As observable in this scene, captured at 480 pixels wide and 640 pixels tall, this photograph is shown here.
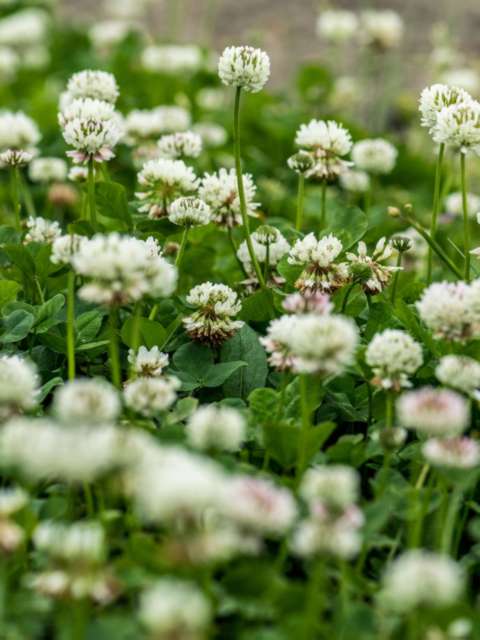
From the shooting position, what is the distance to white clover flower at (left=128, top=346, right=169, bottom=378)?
1589mm

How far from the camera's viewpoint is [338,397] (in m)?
1.66

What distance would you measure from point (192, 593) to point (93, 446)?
0.15 metres

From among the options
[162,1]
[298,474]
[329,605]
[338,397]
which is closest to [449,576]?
[329,605]

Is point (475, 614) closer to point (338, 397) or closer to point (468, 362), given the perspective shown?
point (468, 362)

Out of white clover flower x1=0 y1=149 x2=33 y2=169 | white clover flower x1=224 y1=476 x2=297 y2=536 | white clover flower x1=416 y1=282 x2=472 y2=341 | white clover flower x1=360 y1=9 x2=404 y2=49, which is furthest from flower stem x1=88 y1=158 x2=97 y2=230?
white clover flower x1=360 y1=9 x2=404 y2=49

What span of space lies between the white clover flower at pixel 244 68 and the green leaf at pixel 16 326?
0.47 metres

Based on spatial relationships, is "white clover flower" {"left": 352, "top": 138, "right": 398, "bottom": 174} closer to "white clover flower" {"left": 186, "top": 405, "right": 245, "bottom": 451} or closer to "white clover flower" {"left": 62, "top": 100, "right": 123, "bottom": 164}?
"white clover flower" {"left": 62, "top": 100, "right": 123, "bottom": 164}

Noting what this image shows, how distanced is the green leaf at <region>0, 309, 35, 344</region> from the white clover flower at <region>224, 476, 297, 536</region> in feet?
2.58

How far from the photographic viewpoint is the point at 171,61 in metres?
4.07

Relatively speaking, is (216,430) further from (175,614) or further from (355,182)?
(355,182)

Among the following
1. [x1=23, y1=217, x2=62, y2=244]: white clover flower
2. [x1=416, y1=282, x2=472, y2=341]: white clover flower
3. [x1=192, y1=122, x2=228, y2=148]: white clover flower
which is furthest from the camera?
[x1=192, y1=122, x2=228, y2=148]: white clover flower

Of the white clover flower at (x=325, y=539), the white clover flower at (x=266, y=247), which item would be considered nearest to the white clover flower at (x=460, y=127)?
the white clover flower at (x=266, y=247)

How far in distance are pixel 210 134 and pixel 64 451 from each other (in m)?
2.49


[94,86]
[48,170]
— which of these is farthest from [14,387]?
[48,170]
